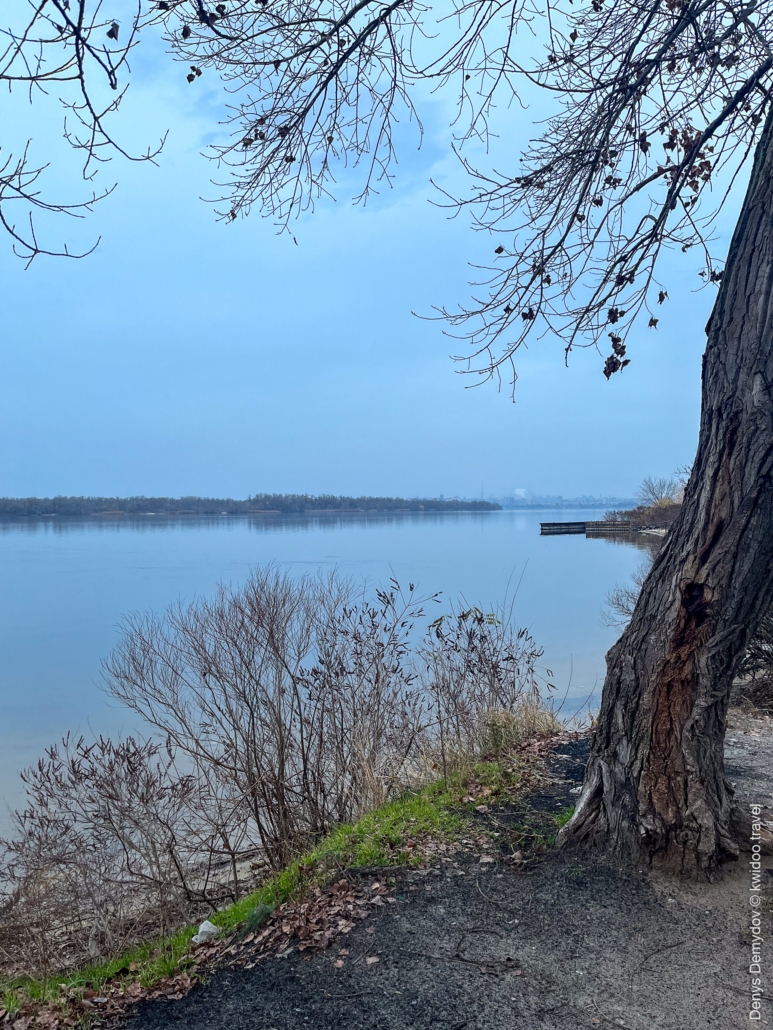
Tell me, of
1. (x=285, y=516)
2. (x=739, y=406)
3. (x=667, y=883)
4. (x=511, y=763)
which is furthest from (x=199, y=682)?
(x=285, y=516)

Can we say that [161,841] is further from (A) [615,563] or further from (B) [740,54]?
(A) [615,563]

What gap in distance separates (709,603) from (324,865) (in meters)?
2.92

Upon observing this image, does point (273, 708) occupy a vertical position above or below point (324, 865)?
above

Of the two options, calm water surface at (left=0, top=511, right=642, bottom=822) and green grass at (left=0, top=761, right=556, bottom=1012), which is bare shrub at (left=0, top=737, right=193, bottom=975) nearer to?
green grass at (left=0, top=761, right=556, bottom=1012)

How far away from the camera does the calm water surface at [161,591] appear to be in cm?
1268

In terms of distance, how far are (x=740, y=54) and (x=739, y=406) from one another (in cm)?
292

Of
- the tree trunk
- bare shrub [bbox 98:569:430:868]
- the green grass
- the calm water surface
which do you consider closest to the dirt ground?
the tree trunk

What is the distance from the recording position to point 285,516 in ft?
320

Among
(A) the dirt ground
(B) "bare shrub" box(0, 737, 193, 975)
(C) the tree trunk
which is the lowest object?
(B) "bare shrub" box(0, 737, 193, 975)

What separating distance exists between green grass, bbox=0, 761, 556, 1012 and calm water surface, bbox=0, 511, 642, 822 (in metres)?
5.00

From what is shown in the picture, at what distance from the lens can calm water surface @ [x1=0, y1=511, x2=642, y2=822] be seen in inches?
499

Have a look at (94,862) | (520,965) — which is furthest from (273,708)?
(520,965)

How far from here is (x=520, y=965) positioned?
3.36 m

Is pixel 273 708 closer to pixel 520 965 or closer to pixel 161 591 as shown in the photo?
pixel 520 965
